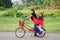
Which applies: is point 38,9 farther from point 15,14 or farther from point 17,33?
point 17,33

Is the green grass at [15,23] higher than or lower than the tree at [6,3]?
lower

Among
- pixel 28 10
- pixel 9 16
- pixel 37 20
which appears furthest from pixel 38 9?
pixel 37 20

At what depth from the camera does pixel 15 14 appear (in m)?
17.7

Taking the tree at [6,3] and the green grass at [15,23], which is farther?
the tree at [6,3]

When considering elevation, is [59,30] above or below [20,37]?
below

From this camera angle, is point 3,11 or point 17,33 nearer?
point 17,33

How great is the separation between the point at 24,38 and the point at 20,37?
0.51 metres

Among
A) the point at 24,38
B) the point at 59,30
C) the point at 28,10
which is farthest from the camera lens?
the point at 28,10

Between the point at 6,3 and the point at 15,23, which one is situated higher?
the point at 6,3

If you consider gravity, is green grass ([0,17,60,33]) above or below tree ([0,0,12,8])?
below

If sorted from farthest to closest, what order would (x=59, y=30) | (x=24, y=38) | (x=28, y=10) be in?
(x=28, y=10), (x=59, y=30), (x=24, y=38)

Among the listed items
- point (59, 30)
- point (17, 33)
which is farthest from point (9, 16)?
point (17, 33)

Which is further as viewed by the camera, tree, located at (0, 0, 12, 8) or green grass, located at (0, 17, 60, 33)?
tree, located at (0, 0, 12, 8)

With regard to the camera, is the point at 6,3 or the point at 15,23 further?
the point at 6,3
